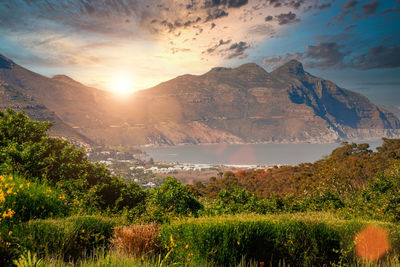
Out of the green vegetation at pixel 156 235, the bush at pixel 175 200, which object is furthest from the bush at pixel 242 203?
the green vegetation at pixel 156 235

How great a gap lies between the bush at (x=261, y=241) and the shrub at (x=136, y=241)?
23 centimetres

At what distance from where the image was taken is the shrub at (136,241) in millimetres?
5410

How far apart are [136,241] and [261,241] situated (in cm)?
247

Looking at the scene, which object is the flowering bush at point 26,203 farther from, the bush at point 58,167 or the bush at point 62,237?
the bush at point 58,167

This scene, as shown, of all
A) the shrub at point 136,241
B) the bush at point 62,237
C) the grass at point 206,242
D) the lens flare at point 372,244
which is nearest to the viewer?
the bush at point 62,237

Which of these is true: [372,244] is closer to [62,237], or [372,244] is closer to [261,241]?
[261,241]

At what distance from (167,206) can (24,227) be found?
604 centimetres

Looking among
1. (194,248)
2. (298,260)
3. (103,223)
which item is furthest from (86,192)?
(298,260)

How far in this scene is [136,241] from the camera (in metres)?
5.52

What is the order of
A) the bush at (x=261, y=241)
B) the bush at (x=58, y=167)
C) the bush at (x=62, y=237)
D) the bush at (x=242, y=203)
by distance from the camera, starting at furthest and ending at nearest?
the bush at (x=242, y=203), the bush at (x=58, y=167), the bush at (x=261, y=241), the bush at (x=62, y=237)

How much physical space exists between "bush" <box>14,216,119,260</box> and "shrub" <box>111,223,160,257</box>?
0.31 metres

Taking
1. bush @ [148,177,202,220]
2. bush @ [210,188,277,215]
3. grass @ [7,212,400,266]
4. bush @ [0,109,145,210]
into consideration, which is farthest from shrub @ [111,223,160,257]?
bush @ [210,188,277,215]

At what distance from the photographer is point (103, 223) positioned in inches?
242

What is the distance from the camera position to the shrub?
17.7 feet
